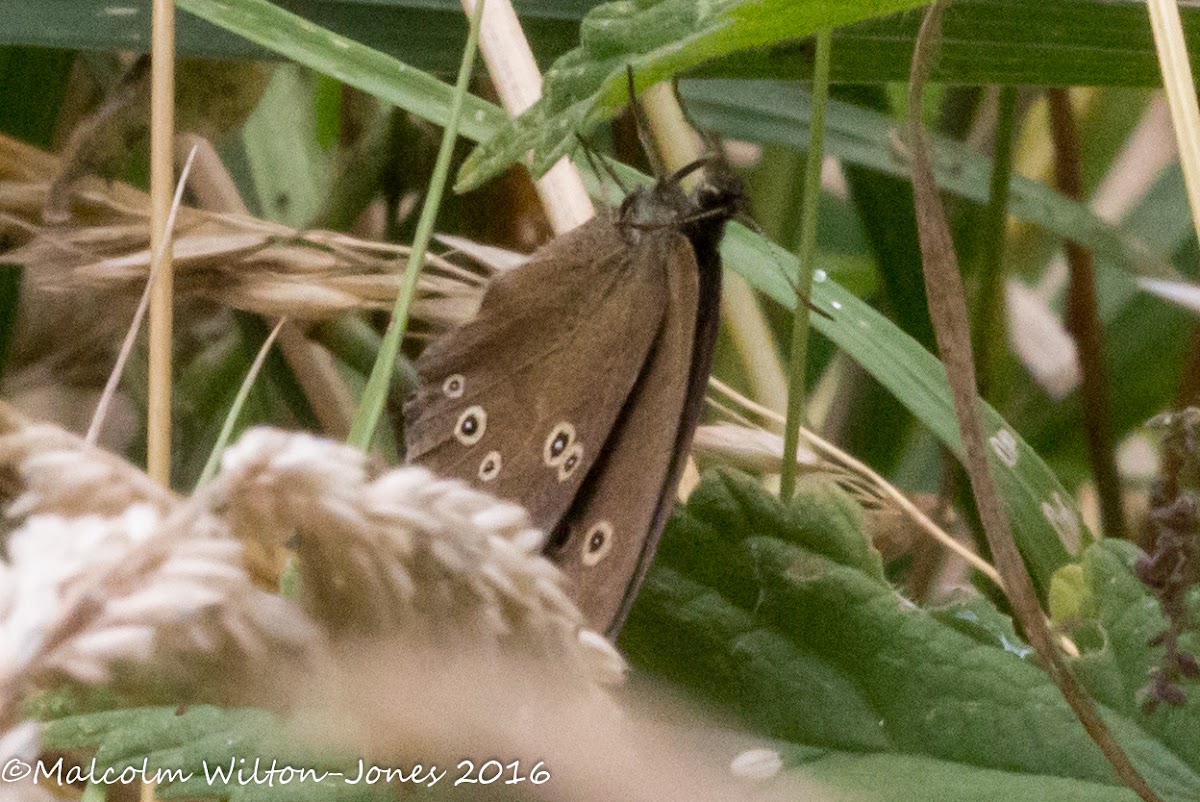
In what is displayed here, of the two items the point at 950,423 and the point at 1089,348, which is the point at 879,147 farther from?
the point at 950,423

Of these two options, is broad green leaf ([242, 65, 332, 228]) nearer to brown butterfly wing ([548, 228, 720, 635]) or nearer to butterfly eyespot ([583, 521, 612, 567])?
brown butterfly wing ([548, 228, 720, 635])

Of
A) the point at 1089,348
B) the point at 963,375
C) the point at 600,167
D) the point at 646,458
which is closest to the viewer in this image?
the point at 963,375

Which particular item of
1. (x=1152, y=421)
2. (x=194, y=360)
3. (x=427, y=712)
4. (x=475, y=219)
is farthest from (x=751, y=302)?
(x=427, y=712)

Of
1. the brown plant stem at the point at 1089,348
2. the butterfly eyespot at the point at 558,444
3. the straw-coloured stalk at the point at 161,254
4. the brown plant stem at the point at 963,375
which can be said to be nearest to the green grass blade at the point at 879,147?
the brown plant stem at the point at 1089,348

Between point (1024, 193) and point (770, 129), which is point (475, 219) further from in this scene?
point (1024, 193)

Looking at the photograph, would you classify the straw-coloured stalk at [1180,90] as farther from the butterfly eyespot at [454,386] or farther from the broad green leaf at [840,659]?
the butterfly eyespot at [454,386]

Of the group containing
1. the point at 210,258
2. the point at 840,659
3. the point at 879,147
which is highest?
the point at 879,147

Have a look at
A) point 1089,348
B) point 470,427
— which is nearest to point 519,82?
point 470,427
